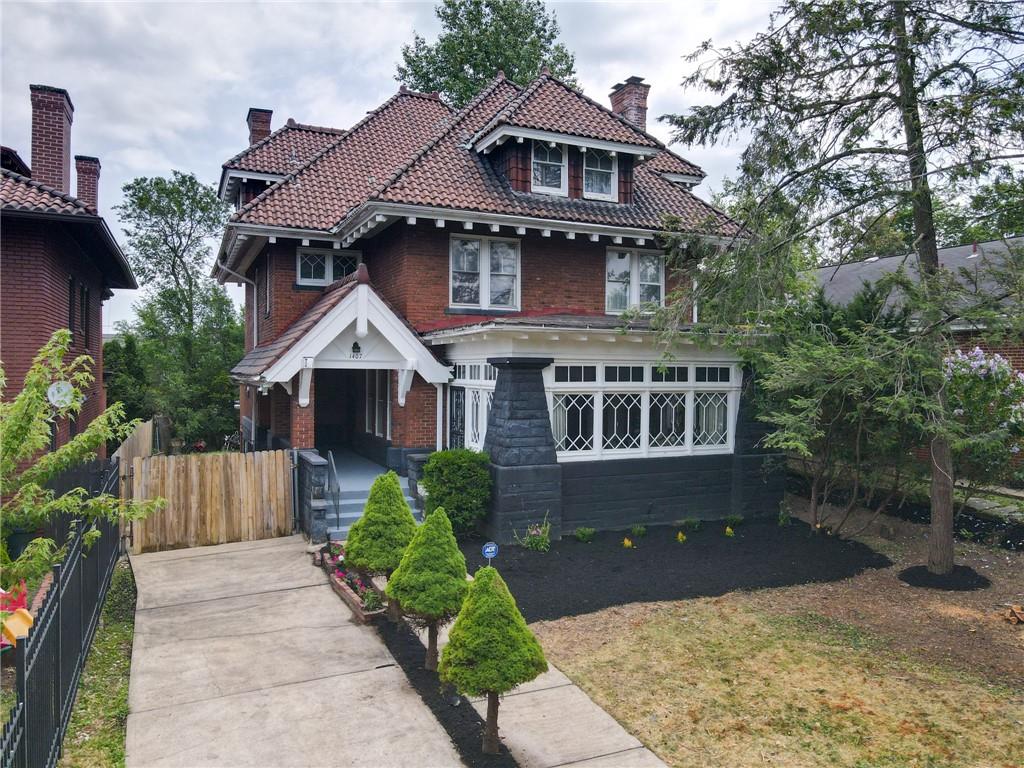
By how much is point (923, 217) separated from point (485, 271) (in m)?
8.04

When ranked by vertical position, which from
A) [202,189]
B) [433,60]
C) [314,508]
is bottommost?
[314,508]

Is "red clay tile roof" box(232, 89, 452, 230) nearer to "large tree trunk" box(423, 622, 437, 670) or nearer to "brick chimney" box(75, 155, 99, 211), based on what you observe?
"brick chimney" box(75, 155, 99, 211)

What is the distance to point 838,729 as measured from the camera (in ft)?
19.3

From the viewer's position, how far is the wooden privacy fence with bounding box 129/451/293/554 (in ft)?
37.3

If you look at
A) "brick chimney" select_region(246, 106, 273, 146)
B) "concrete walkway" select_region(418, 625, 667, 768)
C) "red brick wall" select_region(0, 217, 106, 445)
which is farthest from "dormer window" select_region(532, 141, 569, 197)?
"brick chimney" select_region(246, 106, 273, 146)

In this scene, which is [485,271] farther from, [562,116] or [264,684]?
[264,684]

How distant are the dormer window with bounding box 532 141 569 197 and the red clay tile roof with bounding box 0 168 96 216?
8.61m

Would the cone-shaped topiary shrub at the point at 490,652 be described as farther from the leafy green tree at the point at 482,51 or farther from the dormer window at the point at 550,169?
the leafy green tree at the point at 482,51

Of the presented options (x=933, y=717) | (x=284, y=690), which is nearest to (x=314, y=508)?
(x=284, y=690)

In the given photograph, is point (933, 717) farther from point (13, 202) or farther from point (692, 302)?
point (13, 202)

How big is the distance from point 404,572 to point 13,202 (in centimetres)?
974

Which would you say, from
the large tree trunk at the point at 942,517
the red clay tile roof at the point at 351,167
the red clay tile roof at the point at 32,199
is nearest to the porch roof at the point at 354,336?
the red clay tile roof at the point at 351,167

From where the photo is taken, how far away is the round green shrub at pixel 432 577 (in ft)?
21.4

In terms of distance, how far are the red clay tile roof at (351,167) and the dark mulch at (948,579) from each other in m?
12.7
